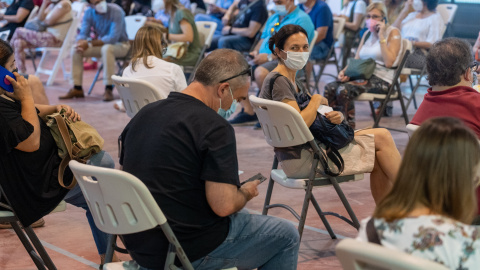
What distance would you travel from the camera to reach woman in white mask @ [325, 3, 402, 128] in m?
6.39

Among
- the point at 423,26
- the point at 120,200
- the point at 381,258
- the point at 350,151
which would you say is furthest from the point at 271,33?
the point at 381,258

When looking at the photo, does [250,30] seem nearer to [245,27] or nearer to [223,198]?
[245,27]

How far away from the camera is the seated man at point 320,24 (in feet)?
26.8

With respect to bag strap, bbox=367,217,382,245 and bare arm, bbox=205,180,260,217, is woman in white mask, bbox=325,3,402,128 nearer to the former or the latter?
bare arm, bbox=205,180,260,217

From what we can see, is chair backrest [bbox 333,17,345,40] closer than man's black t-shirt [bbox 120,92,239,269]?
No

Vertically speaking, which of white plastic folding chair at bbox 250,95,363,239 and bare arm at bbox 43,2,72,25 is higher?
white plastic folding chair at bbox 250,95,363,239

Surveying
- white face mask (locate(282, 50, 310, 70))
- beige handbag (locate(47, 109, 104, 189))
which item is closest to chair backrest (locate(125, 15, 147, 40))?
white face mask (locate(282, 50, 310, 70))

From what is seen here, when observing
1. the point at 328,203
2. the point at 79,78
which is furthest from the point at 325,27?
the point at 328,203

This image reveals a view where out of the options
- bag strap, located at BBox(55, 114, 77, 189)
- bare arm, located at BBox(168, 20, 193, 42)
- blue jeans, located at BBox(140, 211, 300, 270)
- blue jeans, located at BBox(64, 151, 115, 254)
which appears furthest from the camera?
bare arm, located at BBox(168, 20, 193, 42)

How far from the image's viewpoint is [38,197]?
3.16 m

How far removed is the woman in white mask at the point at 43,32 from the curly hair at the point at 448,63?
7217 millimetres

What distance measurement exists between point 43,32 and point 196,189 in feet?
26.0

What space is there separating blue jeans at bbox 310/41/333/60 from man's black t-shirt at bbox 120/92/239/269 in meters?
5.97

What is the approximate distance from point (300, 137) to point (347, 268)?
1723 mm
